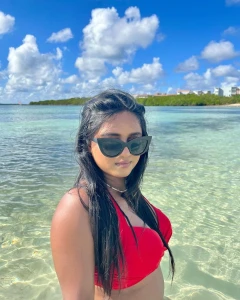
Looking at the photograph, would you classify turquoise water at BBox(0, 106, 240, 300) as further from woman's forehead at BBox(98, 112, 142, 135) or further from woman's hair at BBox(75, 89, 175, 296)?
woman's forehead at BBox(98, 112, 142, 135)

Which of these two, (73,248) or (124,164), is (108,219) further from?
(124,164)

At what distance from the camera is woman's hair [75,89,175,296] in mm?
1562

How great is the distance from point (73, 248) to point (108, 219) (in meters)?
0.24

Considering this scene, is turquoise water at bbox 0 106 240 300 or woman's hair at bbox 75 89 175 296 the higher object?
woman's hair at bbox 75 89 175 296


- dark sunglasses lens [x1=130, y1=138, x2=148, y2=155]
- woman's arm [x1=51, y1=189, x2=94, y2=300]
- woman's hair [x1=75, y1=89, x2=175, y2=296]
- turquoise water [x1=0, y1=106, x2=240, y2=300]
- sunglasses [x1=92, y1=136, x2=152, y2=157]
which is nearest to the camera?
woman's arm [x1=51, y1=189, x2=94, y2=300]

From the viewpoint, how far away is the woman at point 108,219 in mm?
1493

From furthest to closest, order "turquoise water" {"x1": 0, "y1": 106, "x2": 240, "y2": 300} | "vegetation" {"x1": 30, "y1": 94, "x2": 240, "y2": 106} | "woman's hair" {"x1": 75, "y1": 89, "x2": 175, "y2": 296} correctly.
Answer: "vegetation" {"x1": 30, "y1": 94, "x2": 240, "y2": 106}, "turquoise water" {"x1": 0, "y1": 106, "x2": 240, "y2": 300}, "woman's hair" {"x1": 75, "y1": 89, "x2": 175, "y2": 296}

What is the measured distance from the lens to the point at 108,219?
1601mm

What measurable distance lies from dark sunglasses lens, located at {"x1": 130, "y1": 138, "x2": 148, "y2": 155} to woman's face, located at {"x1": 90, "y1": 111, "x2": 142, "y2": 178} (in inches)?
1.1

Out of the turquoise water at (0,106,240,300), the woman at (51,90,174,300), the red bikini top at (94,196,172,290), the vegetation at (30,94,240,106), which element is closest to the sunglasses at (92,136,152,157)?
the woman at (51,90,174,300)

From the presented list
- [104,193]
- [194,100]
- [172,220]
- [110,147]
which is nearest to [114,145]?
[110,147]

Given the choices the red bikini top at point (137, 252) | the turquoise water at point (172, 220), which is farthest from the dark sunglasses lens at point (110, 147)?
the turquoise water at point (172, 220)

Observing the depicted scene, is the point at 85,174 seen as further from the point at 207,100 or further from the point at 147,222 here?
the point at 207,100

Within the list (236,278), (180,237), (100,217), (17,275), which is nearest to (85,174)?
(100,217)
